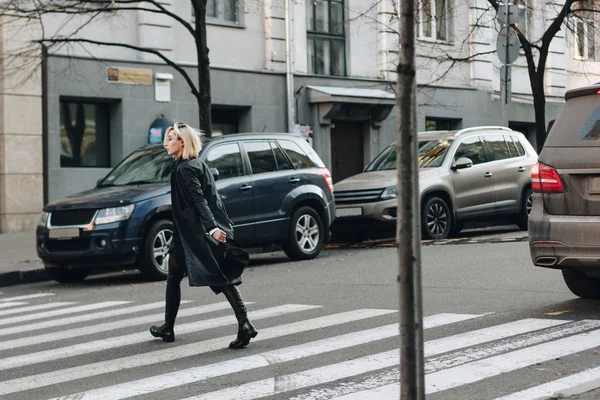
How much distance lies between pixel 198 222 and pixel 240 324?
83 cm

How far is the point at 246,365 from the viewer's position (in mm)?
7344

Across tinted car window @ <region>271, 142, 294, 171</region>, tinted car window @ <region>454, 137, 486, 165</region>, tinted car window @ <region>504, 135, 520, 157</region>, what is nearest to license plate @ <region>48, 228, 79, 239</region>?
tinted car window @ <region>271, 142, 294, 171</region>

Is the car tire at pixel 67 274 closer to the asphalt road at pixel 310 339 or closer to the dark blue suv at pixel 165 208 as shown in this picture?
the dark blue suv at pixel 165 208

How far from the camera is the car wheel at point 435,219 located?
57.2ft

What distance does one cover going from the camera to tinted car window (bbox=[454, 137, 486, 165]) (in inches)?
725

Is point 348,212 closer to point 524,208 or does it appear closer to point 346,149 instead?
point 524,208

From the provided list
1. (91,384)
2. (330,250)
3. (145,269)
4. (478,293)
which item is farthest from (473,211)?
(91,384)

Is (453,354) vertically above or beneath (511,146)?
beneath

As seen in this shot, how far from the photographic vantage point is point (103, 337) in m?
9.02

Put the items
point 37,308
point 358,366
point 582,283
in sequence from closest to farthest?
point 358,366 < point 582,283 < point 37,308

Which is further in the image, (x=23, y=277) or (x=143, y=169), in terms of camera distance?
(x=23, y=277)

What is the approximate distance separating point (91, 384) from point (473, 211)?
12122 mm

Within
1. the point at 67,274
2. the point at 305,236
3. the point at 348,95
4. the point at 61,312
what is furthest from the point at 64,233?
the point at 348,95

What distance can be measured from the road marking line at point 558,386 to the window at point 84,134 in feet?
55.0
